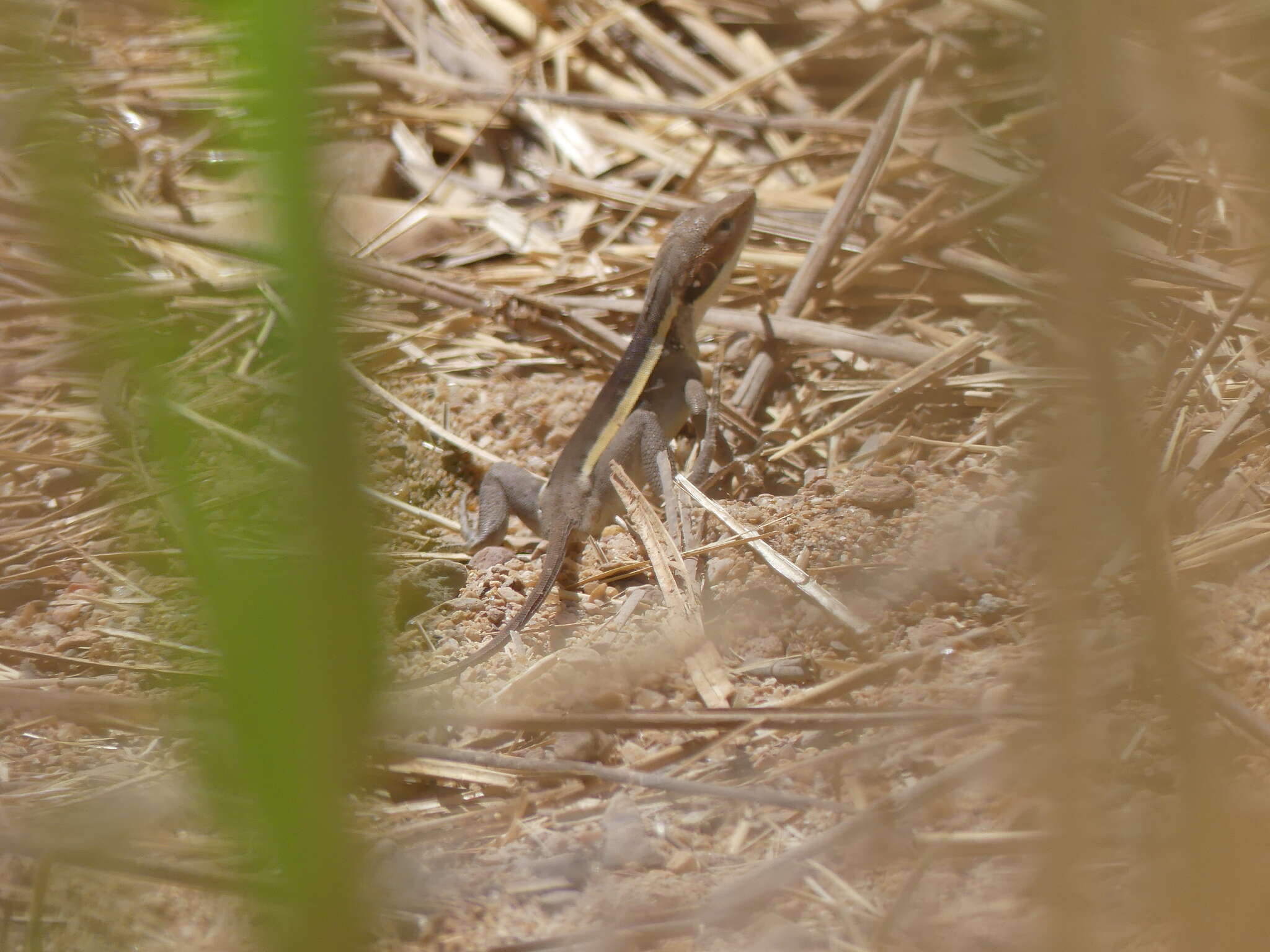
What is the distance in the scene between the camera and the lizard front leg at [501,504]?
2908 millimetres

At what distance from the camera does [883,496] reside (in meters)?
2.39

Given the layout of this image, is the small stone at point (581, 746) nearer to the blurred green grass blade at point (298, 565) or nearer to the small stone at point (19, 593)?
the blurred green grass blade at point (298, 565)

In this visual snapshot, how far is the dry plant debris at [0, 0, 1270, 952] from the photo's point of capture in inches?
35.8

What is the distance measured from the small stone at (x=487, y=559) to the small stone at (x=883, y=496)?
0.97 meters

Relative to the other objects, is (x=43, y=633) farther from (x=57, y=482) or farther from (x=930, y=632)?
(x=930, y=632)

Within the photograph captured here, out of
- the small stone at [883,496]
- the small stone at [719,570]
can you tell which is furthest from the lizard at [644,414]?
the small stone at [883,496]

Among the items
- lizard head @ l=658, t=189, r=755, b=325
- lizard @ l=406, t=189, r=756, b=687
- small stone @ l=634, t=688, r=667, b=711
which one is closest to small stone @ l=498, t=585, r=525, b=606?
lizard @ l=406, t=189, r=756, b=687

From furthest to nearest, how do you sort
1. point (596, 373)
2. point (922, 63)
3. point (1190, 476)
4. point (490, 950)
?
point (922, 63) < point (596, 373) < point (1190, 476) < point (490, 950)

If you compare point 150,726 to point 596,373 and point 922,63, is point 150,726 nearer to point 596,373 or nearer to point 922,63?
point 596,373

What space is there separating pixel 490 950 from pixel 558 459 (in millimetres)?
1771

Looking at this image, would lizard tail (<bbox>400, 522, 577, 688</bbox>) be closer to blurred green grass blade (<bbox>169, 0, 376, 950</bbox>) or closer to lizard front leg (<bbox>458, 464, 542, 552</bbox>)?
lizard front leg (<bbox>458, 464, 542, 552</bbox>)

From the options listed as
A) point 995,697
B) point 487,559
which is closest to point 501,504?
point 487,559

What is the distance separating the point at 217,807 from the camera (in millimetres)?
503

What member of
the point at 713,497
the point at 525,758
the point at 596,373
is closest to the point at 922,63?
the point at 596,373
